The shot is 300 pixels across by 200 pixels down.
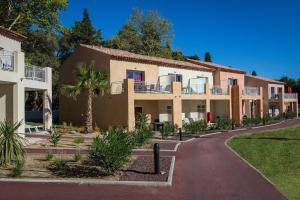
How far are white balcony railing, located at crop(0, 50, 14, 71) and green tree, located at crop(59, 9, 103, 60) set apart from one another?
4391 cm

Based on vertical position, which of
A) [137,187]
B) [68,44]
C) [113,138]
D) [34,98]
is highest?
[68,44]

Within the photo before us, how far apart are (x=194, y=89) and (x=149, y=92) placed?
779cm

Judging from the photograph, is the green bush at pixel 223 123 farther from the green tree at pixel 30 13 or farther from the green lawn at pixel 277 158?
the green tree at pixel 30 13

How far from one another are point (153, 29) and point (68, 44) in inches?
563

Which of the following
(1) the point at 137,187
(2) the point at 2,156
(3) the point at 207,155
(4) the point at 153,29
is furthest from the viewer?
(4) the point at 153,29

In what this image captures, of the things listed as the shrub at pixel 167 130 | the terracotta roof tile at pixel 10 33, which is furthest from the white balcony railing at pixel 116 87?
the terracotta roof tile at pixel 10 33

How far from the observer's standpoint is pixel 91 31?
214 feet

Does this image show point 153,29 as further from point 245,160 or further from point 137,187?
point 137,187

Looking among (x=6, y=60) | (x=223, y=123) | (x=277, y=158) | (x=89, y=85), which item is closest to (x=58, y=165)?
(x=6, y=60)

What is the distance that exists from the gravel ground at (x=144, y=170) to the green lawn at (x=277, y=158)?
3577 millimetres

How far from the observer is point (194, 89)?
116ft

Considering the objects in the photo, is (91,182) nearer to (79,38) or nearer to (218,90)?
(218,90)

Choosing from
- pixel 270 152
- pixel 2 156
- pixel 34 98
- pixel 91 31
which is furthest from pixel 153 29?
pixel 2 156

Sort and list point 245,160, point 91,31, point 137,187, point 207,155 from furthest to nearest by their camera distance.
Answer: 1. point 91,31
2. point 207,155
3. point 245,160
4. point 137,187
